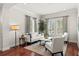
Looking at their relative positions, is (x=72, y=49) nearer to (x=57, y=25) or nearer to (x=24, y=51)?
(x=57, y=25)

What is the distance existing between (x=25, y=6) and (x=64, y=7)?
0.83 metres

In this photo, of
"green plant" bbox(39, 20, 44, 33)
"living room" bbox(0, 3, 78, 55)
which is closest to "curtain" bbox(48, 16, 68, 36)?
"living room" bbox(0, 3, 78, 55)

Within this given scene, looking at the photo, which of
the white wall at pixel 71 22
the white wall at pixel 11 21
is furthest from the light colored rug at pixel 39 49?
the white wall at pixel 11 21

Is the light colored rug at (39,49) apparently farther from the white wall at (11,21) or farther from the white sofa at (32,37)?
the white wall at (11,21)

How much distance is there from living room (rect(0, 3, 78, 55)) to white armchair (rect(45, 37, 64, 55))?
0.15 meters

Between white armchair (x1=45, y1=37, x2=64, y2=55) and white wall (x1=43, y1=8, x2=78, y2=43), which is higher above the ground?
white wall (x1=43, y1=8, x2=78, y2=43)

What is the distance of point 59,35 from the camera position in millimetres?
1992

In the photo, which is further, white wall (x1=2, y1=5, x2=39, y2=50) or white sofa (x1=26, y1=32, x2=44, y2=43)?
white sofa (x1=26, y1=32, x2=44, y2=43)

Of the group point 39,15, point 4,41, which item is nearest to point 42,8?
point 39,15

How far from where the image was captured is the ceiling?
1.90 metres

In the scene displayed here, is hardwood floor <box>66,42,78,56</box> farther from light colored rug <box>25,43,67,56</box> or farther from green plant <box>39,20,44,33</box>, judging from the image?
green plant <box>39,20,44,33</box>

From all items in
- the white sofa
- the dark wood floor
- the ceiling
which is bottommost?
the dark wood floor

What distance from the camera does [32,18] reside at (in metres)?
2.01

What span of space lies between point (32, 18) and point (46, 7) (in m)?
0.39
